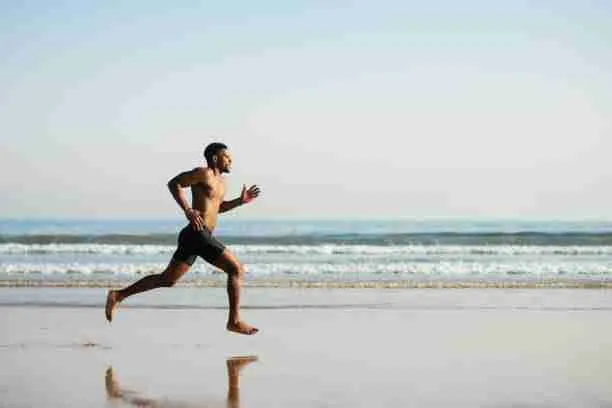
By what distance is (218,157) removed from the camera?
8.91m

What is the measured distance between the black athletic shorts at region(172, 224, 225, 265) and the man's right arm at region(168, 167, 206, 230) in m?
0.09

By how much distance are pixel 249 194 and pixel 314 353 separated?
5.57ft

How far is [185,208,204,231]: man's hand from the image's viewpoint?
8604 millimetres

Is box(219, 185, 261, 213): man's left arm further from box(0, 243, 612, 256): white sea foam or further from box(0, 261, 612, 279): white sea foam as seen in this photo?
box(0, 243, 612, 256): white sea foam

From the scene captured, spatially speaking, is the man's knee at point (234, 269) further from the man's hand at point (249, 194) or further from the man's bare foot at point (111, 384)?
the man's bare foot at point (111, 384)

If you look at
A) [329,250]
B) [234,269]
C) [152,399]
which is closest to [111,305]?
[234,269]

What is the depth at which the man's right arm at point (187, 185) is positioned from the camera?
8602 mm

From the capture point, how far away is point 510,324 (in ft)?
34.0

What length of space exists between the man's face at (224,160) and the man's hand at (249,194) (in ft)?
0.88

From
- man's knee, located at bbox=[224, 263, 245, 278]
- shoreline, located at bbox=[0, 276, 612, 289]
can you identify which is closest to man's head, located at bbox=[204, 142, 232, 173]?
man's knee, located at bbox=[224, 263, 245, 278]

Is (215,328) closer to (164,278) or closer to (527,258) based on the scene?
(164,278)

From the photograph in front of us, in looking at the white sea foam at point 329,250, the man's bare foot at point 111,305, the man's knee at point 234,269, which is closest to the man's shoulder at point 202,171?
the man's knee at point 234,269

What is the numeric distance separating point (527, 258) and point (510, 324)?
16.9m

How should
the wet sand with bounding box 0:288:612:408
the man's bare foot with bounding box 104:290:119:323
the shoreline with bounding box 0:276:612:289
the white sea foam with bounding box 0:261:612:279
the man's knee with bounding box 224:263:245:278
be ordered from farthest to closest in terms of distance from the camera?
the white sea foam with bounding box 0:261:612:279 → the shoreline with bounding box 0:276:612:289 → the man's bare foot with bounding box 104:290:119:323 → the man's knee with bounding box 224:263:245:278 → the wet sand with bounding box 0:288:612:408
